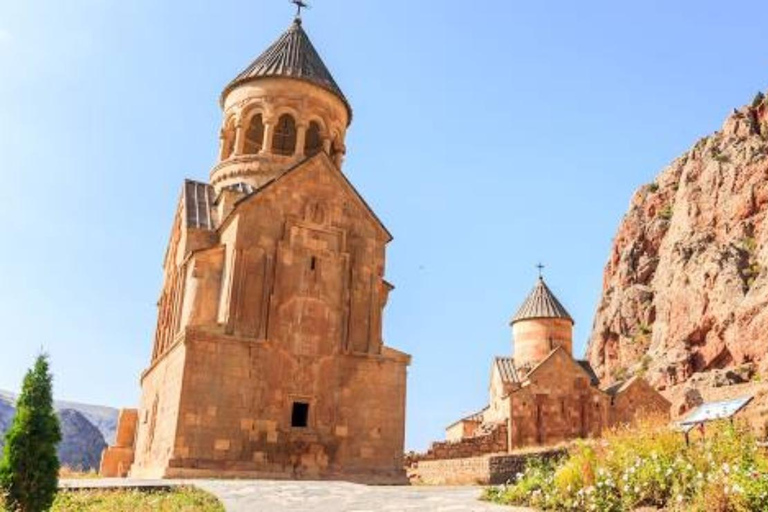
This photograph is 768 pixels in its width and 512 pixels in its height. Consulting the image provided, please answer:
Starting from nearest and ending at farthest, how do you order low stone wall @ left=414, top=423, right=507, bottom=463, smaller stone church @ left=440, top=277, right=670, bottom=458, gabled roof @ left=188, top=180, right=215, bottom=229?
gabled roof @ left=188, top=180, right=215, bottom=229 → low stone wall @ left=414, top=423, right=507, bottom=463 → smaller stone church @ left=440, top=277, right=670, bottom=458

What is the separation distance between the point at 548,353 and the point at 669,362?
46.9ft

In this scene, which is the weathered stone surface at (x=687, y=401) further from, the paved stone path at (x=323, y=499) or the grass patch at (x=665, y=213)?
the paved stone path at (x=323, y=499)

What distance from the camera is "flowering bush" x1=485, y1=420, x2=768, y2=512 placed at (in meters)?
4.82

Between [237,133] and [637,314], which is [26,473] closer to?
[237,133]

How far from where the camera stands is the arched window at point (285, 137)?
16125 millimetres

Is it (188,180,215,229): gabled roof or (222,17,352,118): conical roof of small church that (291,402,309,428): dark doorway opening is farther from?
(222,17,352,118): conical roof of small church

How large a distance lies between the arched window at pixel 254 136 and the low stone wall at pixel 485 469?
8.66 meters

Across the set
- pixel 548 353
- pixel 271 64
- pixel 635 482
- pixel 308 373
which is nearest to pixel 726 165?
pixel 548 353

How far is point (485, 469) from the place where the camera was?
1283 centimetres

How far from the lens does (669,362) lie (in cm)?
3712

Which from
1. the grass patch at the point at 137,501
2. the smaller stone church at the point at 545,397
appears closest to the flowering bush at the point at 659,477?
the grass patch at the point at 137,501

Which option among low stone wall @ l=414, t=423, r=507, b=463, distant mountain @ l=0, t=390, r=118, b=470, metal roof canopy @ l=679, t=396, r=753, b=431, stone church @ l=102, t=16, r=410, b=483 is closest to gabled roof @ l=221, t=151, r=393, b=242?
stone church @ l=102, t=16, r=410, b=483

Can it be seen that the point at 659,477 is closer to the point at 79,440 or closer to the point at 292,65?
the point at 292,65

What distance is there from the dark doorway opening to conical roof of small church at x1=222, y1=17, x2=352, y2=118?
7719mm
